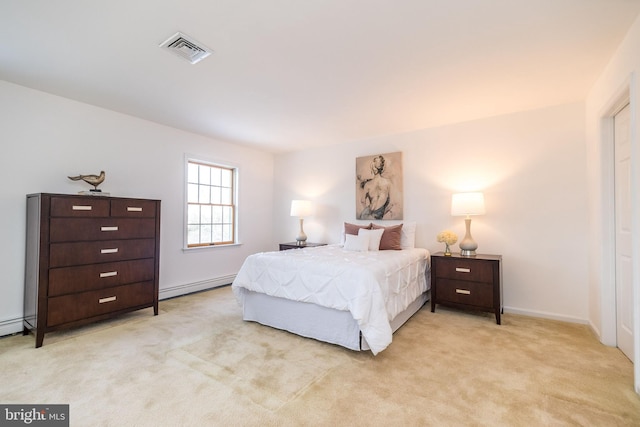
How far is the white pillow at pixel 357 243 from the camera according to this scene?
3.69m

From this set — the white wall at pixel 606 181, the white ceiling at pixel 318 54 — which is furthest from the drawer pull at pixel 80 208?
the white wall at pixel 606 181

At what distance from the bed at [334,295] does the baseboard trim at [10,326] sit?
2.06 m

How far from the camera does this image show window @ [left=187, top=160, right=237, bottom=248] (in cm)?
444

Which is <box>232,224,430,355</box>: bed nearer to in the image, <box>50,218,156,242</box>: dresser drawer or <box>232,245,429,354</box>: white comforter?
<box>232,245,429,354</box>: white comforter

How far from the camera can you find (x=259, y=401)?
5.73ft

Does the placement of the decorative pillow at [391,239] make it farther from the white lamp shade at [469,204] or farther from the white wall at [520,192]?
the white lamp shade at [469,204]

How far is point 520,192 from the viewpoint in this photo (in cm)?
343

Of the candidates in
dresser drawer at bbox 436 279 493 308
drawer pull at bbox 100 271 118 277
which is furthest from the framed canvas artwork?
drawer pull at bbox 100 271 118 277

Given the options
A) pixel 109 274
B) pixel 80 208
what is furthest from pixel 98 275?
pixel 80 208

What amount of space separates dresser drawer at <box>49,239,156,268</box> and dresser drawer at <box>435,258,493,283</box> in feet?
11.2

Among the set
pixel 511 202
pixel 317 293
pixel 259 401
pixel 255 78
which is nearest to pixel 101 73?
pixel 255 78

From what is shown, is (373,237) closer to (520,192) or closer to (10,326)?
(520,192)

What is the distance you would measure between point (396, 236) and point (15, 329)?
13.8 feet

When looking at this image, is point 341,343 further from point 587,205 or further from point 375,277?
point 587,205
